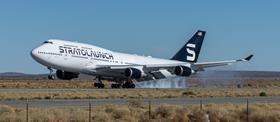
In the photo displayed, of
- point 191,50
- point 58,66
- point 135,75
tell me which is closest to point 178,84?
point 191,50

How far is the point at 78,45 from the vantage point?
6544cm

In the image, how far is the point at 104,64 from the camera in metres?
68.5

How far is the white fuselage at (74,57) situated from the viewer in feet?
208

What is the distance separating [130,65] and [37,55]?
11718mm

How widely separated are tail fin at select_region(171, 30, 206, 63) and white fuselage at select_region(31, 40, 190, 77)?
10.8 m

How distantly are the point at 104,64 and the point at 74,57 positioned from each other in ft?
15.8

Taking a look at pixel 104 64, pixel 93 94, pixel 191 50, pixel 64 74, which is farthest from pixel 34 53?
pixel 191 50

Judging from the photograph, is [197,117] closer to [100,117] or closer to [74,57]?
[100,117]

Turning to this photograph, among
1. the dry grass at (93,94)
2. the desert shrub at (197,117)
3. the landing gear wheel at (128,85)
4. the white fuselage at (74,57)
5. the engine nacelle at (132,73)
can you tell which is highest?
the white fuselage at (74,57)

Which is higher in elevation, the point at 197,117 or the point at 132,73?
the point at 132,73

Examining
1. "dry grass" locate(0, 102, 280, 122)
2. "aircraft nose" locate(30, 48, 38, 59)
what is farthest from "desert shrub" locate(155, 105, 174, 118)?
"aircraft nose" locate(30, 48, 38, 59)

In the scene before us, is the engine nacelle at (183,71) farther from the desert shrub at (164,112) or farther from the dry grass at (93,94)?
the desert shrub at (164,112)

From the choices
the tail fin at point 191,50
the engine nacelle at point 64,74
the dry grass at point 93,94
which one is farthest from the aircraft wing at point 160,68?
the dry grass at point 93,94

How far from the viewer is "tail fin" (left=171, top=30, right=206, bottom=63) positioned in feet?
261
